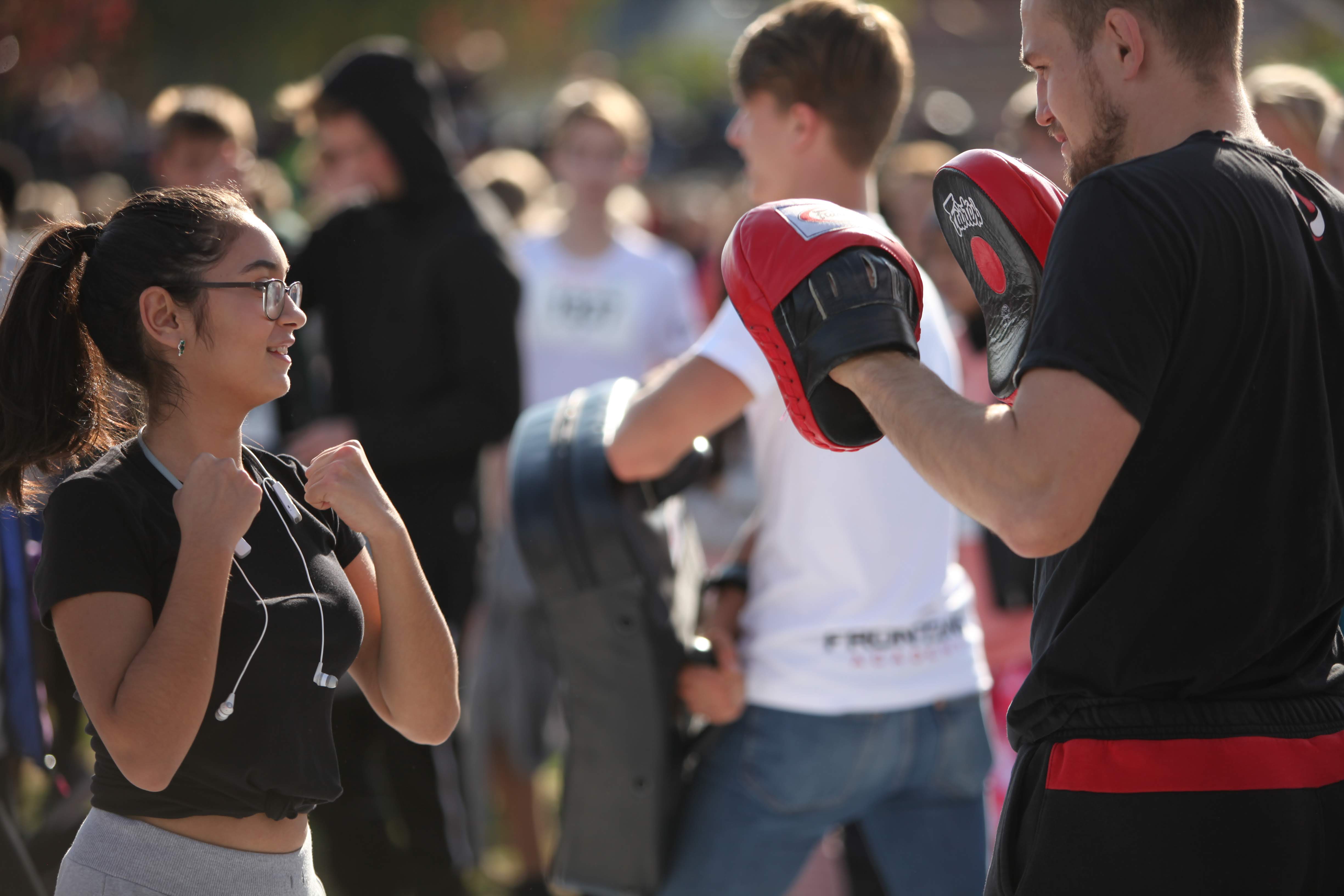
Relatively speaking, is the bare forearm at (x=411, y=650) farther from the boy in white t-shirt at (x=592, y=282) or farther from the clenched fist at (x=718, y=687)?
the boy in white t-shirt at (x=592, y=282)

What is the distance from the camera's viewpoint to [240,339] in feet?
6.10

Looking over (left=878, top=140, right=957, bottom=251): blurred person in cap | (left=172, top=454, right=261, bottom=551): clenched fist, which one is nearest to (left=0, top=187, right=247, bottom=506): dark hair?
(left=172, top=454, right=261, bottom=551): clenched fist

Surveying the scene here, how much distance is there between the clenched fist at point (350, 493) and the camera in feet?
5.92

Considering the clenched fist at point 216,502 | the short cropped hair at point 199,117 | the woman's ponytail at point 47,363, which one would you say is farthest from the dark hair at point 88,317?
the short cropped hair at point 199,117

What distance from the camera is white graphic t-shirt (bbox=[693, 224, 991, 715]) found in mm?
2635

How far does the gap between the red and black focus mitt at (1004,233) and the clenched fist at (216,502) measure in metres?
1.03

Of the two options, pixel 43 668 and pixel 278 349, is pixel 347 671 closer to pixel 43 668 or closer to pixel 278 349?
pixel 278 349

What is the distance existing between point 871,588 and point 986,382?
5.86 ft

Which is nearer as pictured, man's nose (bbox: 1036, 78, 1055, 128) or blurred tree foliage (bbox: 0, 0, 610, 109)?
man's nose (bbox: 1036, 78, 1055, 128)

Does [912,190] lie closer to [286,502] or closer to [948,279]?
[948,279]

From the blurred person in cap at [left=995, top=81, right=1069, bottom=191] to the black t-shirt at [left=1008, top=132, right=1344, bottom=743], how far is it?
263 cm

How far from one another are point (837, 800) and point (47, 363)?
1.63 metres

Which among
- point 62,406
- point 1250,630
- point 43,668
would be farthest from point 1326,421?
point 43,668

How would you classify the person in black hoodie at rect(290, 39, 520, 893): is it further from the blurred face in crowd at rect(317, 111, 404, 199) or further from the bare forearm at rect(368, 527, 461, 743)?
the bare forearm at rect(368, 527, 461, 743)
